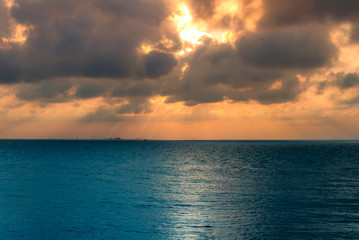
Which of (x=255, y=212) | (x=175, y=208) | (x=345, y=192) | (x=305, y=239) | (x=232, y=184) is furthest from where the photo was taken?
(x=232, y=184)

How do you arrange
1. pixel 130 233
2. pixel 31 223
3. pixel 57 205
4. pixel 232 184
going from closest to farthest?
pixel 130 233
pixel 31 223
pixel 57 205
pixel 232 184

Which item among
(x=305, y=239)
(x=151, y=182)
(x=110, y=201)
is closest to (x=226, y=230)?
(x=305, y=239)

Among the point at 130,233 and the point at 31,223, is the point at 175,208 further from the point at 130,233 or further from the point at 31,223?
the point at 31,223

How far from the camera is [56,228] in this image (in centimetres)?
2770

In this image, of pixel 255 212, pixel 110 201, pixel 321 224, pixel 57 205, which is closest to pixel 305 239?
pixel 321 224

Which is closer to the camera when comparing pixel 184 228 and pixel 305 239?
pixel 305 239

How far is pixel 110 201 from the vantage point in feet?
127

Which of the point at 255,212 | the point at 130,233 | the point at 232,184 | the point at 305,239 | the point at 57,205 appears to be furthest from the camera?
the point at 232,184

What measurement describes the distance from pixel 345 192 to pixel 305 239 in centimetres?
2432

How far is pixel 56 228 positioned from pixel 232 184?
3244 cm

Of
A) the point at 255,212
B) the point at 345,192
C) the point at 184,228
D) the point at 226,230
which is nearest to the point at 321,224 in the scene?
the point at 255,212

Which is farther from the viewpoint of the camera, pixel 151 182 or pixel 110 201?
pixel 151 182

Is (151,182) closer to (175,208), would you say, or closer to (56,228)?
(175,208)

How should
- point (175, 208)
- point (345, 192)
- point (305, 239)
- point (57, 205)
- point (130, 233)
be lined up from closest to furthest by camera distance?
point (305, 239), point (130, 233), point (175, 208), point (57, 205), point (345, 192)
